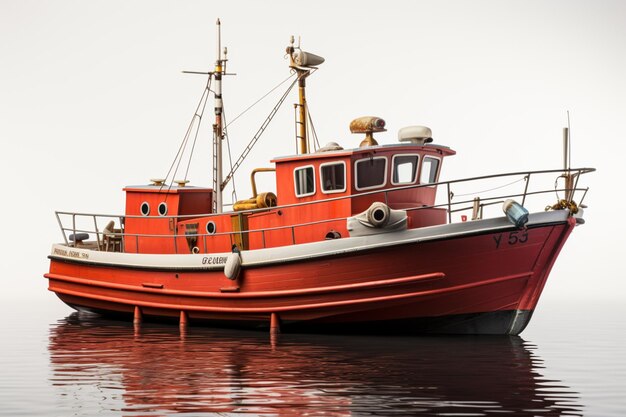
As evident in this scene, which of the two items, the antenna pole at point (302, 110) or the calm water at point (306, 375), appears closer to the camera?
the calm water at point (306, 375)

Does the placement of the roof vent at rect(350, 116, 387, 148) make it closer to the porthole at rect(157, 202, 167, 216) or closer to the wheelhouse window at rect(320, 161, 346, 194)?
the wheelhouse window at rect(320, 161, 346, 194)

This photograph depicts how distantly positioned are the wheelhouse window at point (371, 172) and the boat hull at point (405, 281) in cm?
161

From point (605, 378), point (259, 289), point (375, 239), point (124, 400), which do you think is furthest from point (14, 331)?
point (605, 378)

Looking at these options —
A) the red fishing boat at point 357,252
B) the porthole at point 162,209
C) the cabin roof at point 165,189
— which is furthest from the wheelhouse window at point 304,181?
the porthole at point 162,209

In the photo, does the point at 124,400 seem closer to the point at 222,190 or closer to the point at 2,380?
the point at 2,380

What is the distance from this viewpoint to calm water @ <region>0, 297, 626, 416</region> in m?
9.84

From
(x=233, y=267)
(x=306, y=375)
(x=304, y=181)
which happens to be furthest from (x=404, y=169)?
(x=306, y=375)

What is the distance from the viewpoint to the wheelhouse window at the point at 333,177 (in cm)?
1691

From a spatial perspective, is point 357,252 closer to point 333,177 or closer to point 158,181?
point 333,177

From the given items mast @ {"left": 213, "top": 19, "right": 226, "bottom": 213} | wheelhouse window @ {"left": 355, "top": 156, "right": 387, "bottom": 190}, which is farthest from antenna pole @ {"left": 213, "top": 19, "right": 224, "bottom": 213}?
wheelhouse window @ {"left": 355, "top": 156, "right": 387, "bottom": 190}

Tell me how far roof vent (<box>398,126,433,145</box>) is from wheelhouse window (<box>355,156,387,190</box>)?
847mm

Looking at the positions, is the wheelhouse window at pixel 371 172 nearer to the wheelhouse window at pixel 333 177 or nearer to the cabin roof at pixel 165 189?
the wheelhouse window at pixel 333 177

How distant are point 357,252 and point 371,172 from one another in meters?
2.00

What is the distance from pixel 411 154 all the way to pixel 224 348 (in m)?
5.63
